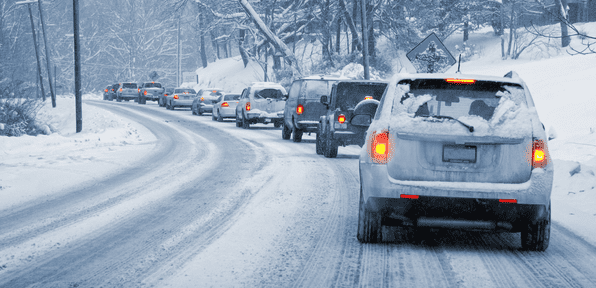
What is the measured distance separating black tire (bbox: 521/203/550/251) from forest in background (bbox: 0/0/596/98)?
7.60m

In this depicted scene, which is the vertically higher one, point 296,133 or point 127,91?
point 127,91

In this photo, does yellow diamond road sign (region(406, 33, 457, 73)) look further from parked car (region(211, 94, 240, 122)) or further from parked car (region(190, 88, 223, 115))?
parked car (region(190, 88, 223, 115))

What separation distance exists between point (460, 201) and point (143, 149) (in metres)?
12.8

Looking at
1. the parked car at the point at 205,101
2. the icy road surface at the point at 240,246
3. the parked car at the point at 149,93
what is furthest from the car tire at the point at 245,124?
the parked car at the point at 149,93

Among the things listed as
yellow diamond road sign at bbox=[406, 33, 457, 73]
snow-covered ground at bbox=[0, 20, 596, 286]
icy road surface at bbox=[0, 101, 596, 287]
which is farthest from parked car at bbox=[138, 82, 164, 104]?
icy road surface at bbox=[0, 101, 596, 287]

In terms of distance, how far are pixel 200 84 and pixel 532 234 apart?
2613 inches

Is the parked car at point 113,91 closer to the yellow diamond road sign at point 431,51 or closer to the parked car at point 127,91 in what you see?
the parked car at point 127,91

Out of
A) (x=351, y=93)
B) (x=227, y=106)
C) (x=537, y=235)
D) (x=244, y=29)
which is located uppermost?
(x=244, y=29)

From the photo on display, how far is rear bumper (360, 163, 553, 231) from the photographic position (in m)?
5.81

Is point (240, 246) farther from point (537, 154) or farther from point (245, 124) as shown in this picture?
point (245, 124)

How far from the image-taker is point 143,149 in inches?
688

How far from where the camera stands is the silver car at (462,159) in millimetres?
5844

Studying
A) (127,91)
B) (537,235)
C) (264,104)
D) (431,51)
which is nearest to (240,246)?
(537,235)

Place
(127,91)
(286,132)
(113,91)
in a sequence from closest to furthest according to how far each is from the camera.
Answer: (286,132)
(127,91)
(113,91)
